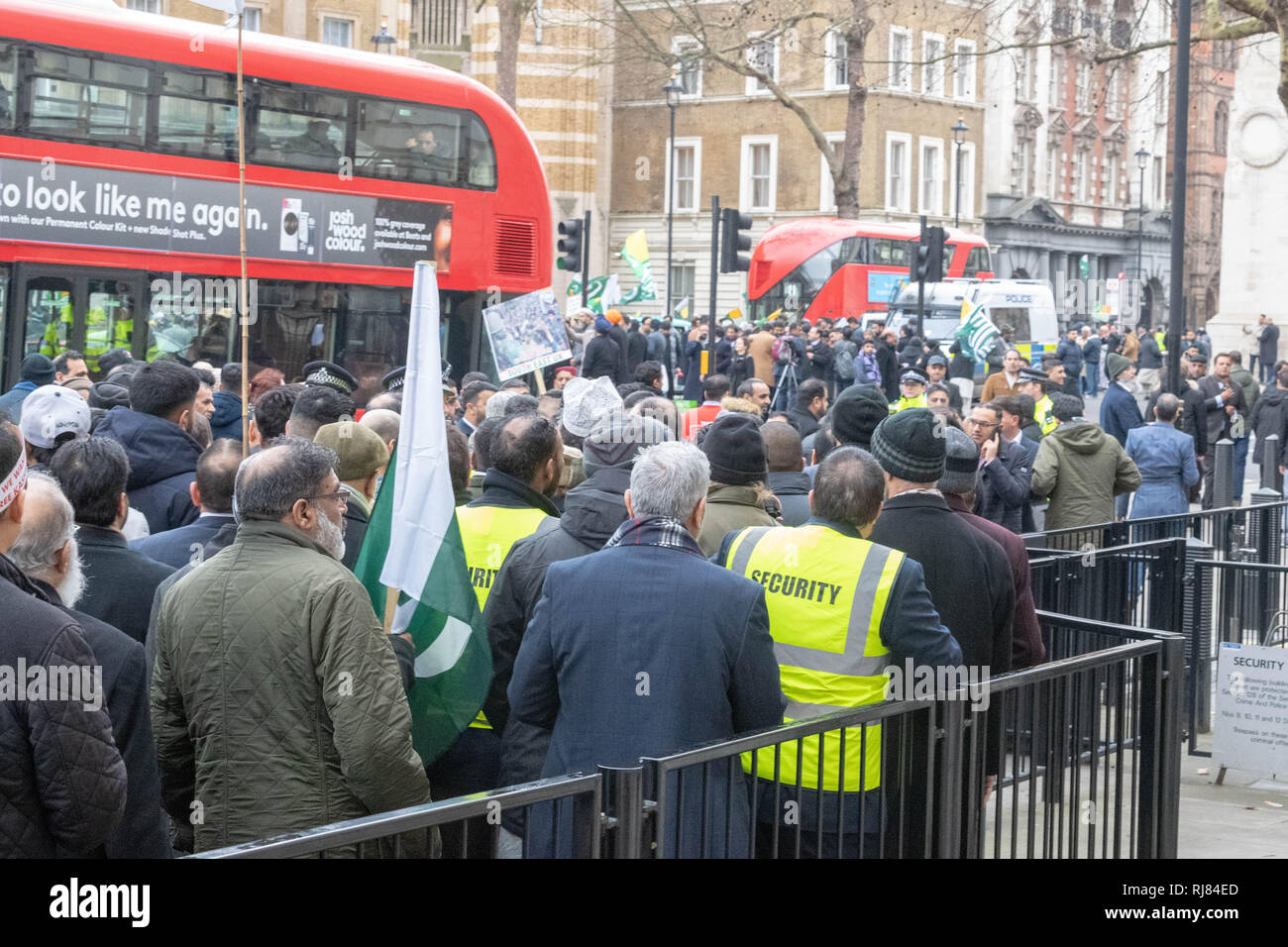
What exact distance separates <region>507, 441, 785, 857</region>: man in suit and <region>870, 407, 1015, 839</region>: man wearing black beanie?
109 cm

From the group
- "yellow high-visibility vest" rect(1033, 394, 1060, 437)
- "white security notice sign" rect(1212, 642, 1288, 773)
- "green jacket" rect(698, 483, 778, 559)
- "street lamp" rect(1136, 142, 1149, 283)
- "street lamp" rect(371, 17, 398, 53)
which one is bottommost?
"white security notice sign" rect(1212, 642, 1288, 773)

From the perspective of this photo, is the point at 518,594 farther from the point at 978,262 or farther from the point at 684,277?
the point at 684,277

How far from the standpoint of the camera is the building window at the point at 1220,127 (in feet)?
250

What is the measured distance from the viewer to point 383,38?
41.2 meters

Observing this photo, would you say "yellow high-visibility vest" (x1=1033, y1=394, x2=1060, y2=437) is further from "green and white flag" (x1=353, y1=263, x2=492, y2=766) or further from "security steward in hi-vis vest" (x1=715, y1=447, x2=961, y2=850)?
"green and white flag" (x1=353, y1=263, x2=492, y2=766)

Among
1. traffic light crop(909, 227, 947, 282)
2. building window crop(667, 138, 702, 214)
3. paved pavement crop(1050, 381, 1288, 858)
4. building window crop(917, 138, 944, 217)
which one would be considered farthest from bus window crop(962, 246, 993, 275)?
paved pavement crop(1050, 381, 1288, 858)

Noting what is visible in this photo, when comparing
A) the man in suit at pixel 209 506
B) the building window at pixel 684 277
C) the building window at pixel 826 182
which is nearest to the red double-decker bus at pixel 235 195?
the man in suit at pixel 209 506

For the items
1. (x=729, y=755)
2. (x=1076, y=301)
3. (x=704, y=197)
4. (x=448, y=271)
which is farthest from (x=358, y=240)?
(x=1076, y=301)

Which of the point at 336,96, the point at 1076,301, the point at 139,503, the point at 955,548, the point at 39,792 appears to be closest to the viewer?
the point at 39,792

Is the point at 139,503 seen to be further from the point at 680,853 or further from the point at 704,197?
the point at 704,197

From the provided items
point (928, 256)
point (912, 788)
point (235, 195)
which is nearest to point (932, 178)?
point (928, 256)

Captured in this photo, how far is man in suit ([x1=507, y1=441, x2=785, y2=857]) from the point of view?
4016 millimetres

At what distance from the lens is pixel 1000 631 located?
519 centimetres

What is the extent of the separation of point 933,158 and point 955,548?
53414 mm
